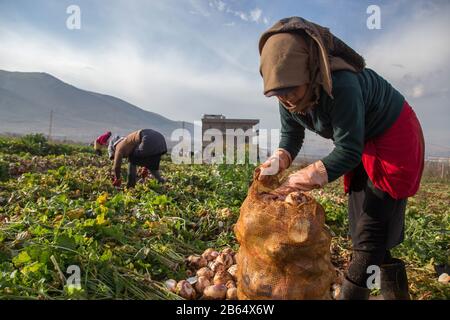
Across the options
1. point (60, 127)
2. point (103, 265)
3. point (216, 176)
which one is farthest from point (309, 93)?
point (60, 127)

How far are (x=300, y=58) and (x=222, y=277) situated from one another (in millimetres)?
1491

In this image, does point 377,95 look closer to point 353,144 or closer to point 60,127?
point 353,144

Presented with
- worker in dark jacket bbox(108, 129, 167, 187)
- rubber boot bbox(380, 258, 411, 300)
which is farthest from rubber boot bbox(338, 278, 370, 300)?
worker in dark jacket bbox(108, 129, 167, 187)

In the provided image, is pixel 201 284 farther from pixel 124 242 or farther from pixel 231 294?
pixel 124 242

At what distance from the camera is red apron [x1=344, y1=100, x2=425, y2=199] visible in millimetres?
1920

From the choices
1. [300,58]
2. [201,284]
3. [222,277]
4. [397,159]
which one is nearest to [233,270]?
[222,277]

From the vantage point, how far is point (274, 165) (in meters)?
2.02

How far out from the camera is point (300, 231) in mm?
1646

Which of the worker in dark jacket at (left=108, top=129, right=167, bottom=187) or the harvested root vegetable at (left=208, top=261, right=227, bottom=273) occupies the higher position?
the worker in dark jacket at (left=108, top=129, right=167, bottom=187)

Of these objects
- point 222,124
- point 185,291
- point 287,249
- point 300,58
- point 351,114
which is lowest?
point 185,291

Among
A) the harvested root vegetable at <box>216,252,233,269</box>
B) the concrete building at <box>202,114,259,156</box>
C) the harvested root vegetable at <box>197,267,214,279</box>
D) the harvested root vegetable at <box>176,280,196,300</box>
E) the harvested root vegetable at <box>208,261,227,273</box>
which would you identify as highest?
the concrete building at <box>202,114,259,156</box>

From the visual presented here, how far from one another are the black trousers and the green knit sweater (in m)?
0.35

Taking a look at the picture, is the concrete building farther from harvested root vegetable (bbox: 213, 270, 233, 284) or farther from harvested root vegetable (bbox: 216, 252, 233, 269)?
harvested root vegetable (bbox: 213, 270, 233, 284)
